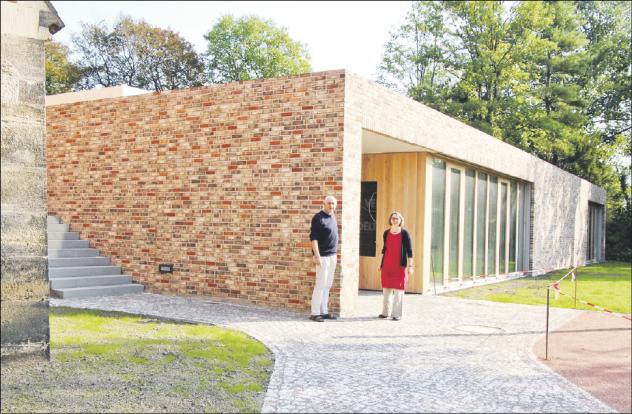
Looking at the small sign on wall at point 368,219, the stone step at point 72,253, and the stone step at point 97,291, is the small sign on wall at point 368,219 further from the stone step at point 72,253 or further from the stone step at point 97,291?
the stone step at point 72,253

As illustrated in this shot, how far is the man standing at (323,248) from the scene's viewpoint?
8.67 metres

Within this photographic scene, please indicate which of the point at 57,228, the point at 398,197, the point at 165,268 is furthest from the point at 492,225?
the point at 57,228

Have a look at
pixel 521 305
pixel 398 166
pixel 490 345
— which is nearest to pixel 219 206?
pixel 398 166

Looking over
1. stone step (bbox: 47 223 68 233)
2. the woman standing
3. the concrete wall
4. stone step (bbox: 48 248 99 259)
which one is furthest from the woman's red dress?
stone step (bbox: 47 223 68 233)

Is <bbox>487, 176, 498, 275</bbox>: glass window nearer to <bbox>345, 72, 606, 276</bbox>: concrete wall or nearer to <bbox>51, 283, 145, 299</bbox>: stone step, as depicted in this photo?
<bbox>345, 72, 606, 276</bbox>: concrete wall

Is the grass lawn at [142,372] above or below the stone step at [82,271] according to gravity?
below

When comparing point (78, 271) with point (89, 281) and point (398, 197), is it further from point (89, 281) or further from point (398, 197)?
point (398, 197)

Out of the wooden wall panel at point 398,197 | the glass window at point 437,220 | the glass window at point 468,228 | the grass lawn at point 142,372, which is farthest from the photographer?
the glass window at point 468,228

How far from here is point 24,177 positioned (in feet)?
17.8

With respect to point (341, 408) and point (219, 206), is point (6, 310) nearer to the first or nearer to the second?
point (341, 408)

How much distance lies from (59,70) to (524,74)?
25103 millimetres

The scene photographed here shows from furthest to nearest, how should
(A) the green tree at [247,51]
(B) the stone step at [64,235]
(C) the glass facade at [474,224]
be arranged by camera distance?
1. (A) the green tree at [247,51]
2. (C) the glass facade at [474,224]
3. (B) the stone step at [64,235]

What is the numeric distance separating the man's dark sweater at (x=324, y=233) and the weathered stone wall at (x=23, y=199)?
400 centimetres

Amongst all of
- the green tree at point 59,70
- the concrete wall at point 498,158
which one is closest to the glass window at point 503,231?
the concrete wall at point 498,158
